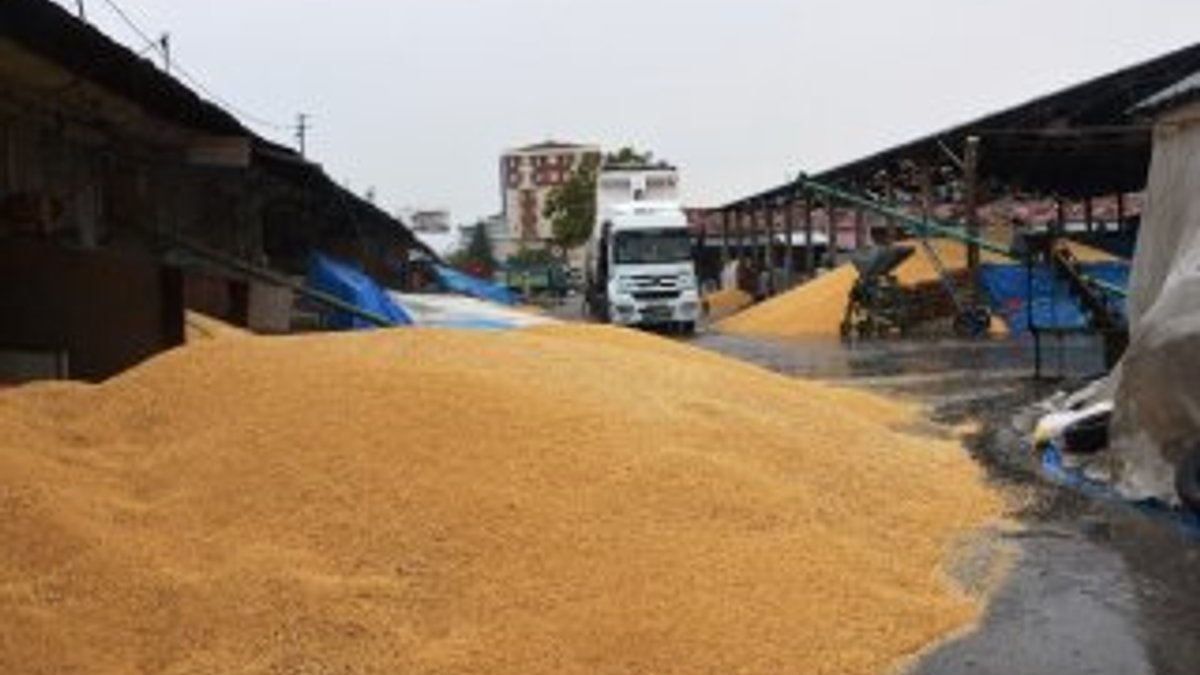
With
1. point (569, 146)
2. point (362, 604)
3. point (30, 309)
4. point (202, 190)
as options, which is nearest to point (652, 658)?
point (362, 604)

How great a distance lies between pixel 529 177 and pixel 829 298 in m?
140

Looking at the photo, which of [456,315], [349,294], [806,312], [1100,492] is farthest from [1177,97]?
[806,312]

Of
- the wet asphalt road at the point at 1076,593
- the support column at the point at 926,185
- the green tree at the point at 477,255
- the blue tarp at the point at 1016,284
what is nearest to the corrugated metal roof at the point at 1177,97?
the wet asphalt road at the point at 1076,593

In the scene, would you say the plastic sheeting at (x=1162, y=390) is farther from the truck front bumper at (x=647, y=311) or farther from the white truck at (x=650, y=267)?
the white truck at (x=650, y=267)

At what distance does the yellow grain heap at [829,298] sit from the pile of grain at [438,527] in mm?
25964

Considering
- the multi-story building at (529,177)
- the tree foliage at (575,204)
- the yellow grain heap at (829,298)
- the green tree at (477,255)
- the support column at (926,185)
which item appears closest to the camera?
the yellow grain heap at (829,298)

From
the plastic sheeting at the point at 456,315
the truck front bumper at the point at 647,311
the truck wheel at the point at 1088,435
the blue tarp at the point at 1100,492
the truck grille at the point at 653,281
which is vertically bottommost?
the blue tarp at the point at 1100,492

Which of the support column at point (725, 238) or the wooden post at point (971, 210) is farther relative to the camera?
the support column at point (725, 238)

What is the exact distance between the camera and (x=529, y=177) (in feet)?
586

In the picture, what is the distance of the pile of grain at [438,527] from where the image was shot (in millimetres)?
6293

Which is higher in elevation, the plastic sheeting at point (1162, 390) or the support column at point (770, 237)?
the support column at point (770, 237)

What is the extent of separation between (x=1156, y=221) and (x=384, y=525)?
9135mm

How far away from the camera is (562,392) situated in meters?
9.55

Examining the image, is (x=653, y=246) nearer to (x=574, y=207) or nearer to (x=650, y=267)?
(x=650, y=267)
